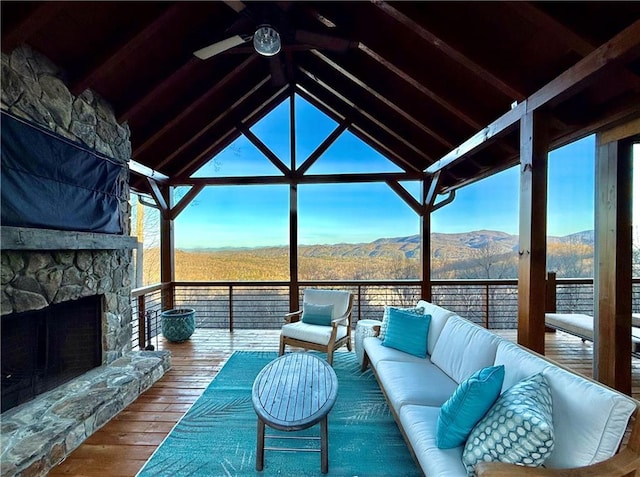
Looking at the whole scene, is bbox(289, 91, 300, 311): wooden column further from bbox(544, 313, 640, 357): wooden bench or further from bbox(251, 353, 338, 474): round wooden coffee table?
bbox(544, 313, 640, 357): wooden bench

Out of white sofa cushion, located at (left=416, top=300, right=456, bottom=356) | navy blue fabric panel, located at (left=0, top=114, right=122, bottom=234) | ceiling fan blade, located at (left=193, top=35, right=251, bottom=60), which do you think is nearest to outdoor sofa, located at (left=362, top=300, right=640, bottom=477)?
white sofa cushion, located at (left=416, top=300, right=456, bottom=356)

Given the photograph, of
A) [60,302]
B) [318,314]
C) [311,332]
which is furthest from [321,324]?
[60,302]

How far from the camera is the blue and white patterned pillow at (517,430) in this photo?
1260 millimetres

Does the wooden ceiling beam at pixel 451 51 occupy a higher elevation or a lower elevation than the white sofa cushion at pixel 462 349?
higher

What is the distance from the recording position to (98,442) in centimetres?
226

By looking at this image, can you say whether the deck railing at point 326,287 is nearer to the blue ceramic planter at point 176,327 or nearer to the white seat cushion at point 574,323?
the blue ceramic planter at point 176,327

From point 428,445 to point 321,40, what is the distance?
3.15m

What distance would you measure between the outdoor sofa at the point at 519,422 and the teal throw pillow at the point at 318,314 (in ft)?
5.71

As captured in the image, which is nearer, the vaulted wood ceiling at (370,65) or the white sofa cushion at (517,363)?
the white sofa cushion at (517,363)

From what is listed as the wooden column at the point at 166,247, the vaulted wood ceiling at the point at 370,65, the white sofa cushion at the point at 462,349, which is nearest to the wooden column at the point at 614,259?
the vaulted wood ceiling at the point at 370,65

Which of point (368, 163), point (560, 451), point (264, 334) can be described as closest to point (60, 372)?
point (264, 334)

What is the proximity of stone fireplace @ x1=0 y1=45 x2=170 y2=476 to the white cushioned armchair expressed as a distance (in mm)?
1490

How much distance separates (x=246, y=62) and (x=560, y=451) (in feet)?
14.6

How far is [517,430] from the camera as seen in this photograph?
1.29 metres
